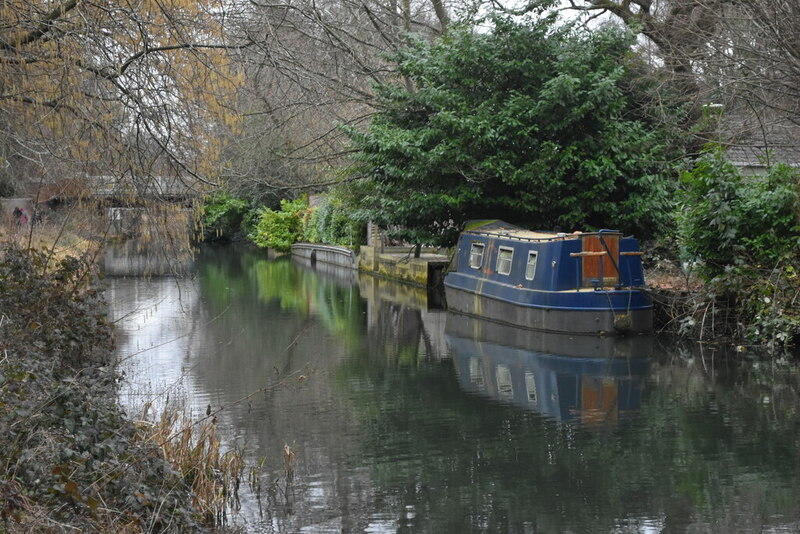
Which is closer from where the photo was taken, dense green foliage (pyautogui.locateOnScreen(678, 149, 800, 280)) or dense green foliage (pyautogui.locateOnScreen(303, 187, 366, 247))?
dense green foliage (pyautogui.locateOnScreen(678, 149, 800, 280))

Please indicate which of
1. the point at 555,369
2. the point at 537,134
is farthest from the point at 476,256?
the point at 555,369

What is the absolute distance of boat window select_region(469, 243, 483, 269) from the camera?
20500mm

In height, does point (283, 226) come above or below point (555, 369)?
above

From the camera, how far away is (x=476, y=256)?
816 inches

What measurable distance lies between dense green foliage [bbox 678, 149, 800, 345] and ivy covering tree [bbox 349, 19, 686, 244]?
14.0 ft

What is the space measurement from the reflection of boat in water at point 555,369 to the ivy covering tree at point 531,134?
3.56 metres

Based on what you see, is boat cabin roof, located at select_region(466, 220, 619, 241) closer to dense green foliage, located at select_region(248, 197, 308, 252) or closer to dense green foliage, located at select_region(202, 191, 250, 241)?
dense green foliage, located at select_region(248, 197, 308, 252)

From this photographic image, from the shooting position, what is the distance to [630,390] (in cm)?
1310

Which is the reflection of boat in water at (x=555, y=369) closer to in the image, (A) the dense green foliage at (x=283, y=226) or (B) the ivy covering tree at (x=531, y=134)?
(B) the ivy covering tree at (x=531, y=134)

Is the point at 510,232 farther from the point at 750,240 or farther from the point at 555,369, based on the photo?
the point at 555,369

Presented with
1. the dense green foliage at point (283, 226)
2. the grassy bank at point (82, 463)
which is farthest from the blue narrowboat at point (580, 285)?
the dense green foliage at point (283, 226)

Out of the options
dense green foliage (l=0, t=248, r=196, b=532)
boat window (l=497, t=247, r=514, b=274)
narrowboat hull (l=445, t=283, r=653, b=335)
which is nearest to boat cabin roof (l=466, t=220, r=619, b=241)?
boat window (l=497, t=247, r=514, b=274)

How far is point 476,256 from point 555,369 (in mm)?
6308

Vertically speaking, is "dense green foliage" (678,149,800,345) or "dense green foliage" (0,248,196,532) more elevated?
"dense green foliage" (678,149,800,345)
